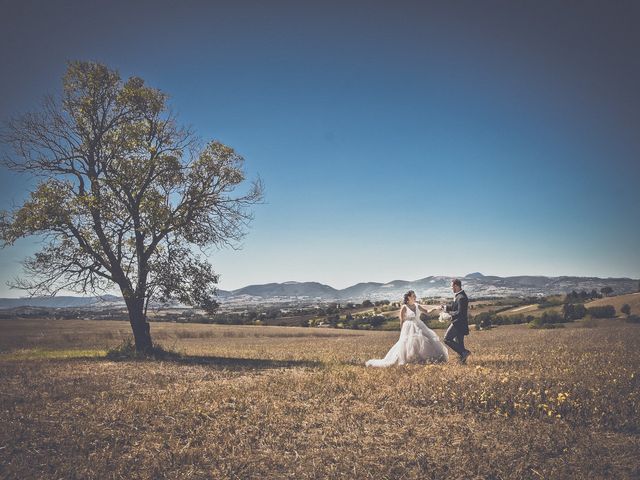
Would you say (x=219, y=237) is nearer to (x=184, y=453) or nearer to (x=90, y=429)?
(x=90, y=429)

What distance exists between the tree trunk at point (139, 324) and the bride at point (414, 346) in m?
11.2

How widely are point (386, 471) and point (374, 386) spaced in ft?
15.1

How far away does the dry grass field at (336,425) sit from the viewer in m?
5.07

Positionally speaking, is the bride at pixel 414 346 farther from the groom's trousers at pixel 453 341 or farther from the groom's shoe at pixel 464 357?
the groom's shoe at pixel 464 357

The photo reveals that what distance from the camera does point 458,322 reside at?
13328 mm

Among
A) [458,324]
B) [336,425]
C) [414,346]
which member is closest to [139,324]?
[414,346]

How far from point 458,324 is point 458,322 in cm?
7

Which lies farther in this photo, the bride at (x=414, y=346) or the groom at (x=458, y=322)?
the bride at (x=414, y=346)

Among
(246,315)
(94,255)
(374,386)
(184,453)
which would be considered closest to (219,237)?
(94,255)

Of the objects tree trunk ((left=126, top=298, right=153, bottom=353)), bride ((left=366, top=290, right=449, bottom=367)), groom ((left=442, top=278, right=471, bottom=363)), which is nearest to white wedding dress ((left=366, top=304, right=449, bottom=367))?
bride ((left=366, top=290, right=449, bottom=367))

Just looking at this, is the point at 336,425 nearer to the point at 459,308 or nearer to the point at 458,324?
the point at 458,324

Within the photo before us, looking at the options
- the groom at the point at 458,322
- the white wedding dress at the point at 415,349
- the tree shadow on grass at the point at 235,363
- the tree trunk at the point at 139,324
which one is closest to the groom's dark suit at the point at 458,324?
the groom at the point at 458,322

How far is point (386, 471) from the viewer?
4.89 meters

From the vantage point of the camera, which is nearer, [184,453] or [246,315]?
[184,453]
